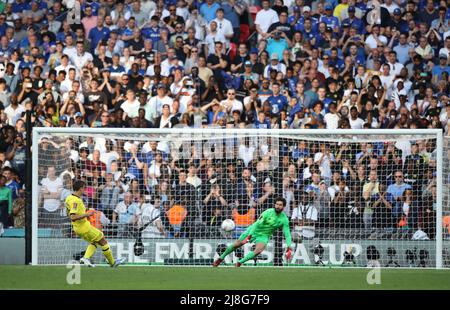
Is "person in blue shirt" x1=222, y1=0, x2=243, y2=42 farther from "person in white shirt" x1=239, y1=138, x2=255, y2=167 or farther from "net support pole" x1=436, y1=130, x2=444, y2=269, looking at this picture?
"net support pole" x1=436, y1=130, x2=444, y2=269

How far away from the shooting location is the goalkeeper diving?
18031mm

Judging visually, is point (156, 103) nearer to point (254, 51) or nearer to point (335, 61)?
point (254, 51)

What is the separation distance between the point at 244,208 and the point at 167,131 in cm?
212

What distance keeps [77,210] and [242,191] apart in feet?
12.5

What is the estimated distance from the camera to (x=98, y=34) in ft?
78.1

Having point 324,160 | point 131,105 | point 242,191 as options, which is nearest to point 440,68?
point 324,160

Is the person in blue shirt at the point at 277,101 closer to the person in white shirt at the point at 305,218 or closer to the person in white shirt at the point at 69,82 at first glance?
the person in white shirt at the point at 305,218

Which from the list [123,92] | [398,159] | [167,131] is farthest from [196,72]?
[398,159]

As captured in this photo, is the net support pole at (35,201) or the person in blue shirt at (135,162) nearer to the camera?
the net support pole at (35,201)

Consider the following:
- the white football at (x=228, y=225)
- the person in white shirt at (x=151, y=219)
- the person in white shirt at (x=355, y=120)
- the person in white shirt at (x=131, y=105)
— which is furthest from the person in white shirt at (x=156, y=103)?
the person in white shirt at (x=355, y=120)

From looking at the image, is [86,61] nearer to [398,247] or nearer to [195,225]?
[195,225]

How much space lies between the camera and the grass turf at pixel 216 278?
14.3 metres

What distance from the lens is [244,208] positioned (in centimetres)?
1964

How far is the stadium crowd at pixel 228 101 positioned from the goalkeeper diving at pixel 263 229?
1248 millimetres
